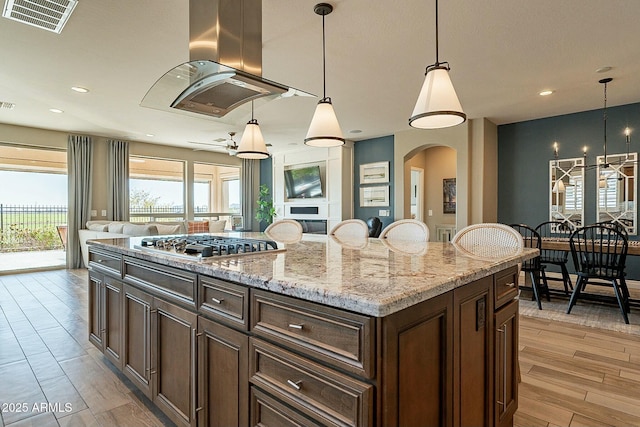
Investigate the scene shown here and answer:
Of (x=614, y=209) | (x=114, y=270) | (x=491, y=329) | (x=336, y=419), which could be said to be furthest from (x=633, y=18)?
(x=114, y=270)

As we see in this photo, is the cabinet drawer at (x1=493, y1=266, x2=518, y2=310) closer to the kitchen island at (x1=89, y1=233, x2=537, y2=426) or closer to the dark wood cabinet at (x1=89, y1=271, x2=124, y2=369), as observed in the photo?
the kitchen island at (x1=89, y1=233, x2=537, y2=426)

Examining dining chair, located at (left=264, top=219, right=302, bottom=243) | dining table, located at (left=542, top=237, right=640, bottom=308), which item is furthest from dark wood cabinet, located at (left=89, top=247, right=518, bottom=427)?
dining table, located at (left=542, top=237, right=640, bottom=308)

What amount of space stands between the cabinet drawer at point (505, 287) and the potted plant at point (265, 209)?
7.64 meters

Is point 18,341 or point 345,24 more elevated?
point 345,24

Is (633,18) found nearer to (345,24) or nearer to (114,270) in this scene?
(345,24)

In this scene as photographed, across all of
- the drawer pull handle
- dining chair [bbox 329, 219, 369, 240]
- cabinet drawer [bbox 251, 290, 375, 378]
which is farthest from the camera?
dining chair [bbox 329, 219, 369, 240]

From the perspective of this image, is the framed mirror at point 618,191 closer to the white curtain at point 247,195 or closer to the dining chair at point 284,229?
the dining chair at point 284,229

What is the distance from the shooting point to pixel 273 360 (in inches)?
45.4

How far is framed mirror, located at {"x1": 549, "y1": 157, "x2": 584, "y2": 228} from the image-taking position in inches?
209

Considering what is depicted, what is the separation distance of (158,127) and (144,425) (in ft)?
18.3

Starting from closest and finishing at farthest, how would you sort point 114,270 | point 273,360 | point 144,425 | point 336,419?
1. point 336,419
2. point 273,360
3. point 144,425
4. point 114,270

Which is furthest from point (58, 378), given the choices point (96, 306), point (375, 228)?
point (375, 228)

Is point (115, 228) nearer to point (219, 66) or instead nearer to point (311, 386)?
point (219, 66)

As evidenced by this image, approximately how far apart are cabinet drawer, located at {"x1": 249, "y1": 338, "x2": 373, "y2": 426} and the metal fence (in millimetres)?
7245
